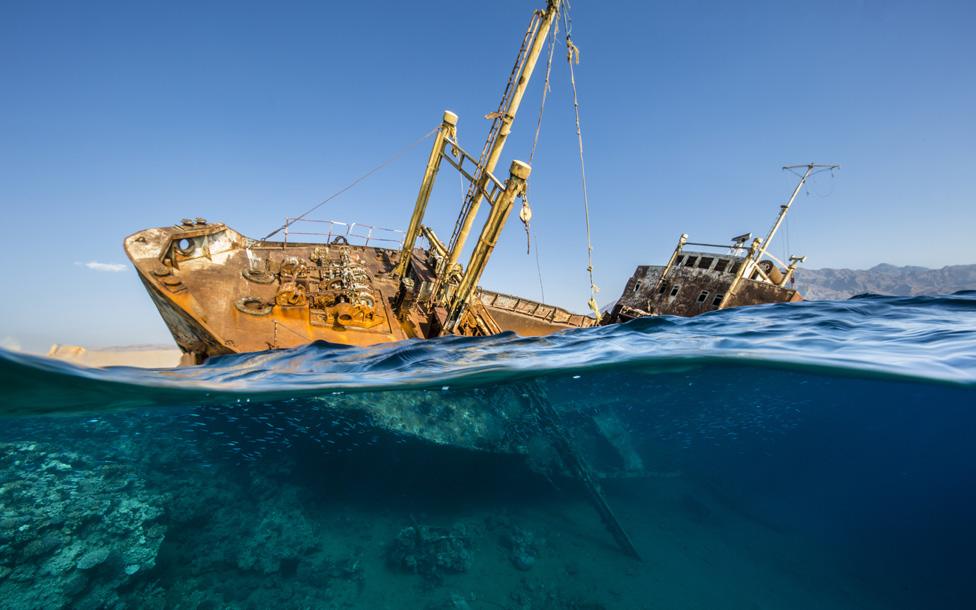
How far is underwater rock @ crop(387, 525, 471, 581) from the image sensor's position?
6.86m

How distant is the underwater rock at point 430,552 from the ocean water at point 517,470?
0.04m

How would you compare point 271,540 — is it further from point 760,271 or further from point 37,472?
point 760,271

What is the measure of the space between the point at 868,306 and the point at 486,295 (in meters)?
18.1

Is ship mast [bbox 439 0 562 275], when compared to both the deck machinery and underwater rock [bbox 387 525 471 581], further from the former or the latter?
underwater rock [bbox 387 525 471 581]

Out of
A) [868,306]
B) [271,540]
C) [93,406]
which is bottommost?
[271,540]

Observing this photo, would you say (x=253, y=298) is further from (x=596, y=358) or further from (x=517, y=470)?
(x=596, y=358)

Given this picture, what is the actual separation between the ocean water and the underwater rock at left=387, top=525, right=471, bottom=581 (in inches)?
1.4

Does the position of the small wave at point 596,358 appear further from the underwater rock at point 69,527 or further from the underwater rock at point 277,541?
the underwater rock at point 277,541

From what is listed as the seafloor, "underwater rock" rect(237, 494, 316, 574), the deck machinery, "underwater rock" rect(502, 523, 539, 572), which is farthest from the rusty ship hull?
"underwater rock" rect(502, 523, 539, 572)

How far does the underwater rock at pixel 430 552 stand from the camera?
22.5 feet

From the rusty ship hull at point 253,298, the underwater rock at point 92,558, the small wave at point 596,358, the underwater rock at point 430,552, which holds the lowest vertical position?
the underwater rock at point 430,552

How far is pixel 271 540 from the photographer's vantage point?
23.5 feet

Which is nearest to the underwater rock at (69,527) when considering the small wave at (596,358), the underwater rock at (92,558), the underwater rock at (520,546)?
the underwater rock at (92,558)

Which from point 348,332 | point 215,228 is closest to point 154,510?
point 348,332
